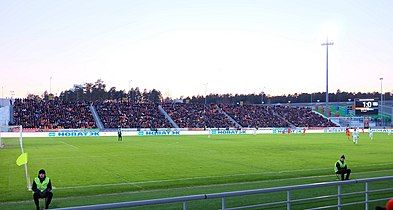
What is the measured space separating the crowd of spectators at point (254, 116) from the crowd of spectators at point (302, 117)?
224 centimetres

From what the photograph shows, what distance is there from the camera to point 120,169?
76.8ft

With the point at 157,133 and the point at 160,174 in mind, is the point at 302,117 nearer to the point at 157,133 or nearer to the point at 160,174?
the point at 157,133

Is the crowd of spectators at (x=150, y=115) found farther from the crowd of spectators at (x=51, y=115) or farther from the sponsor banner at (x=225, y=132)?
the sponsor banner at (x=225, y=132)

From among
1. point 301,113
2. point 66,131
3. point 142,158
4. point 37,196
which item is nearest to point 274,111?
point 301,113

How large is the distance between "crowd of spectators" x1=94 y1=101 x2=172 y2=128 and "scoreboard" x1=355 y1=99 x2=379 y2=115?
104ft

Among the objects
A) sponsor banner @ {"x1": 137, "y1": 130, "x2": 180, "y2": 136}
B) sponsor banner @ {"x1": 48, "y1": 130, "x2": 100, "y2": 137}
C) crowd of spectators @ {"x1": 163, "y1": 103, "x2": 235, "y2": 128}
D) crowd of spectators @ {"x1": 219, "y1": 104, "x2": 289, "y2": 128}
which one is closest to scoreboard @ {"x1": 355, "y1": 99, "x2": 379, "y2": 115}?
crowd of spectators @ {"x1": 219, "y1": 104, "x2": 289, "y2": 128}

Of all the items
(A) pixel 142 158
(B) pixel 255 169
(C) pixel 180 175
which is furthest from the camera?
(A) pixel 142 158

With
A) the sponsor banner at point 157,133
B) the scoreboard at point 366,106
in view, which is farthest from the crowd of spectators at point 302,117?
the sponsor banner at point 157,133

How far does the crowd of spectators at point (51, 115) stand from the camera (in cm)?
7206

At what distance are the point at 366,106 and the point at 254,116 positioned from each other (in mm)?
24315

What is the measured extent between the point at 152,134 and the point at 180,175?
148 ft

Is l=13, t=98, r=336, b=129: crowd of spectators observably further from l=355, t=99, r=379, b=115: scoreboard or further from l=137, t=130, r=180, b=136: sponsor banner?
l=355, t=99, r=379, b=115: scoreboard

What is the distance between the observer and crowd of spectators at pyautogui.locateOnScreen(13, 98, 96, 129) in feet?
236

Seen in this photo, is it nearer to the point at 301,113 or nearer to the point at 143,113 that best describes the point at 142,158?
the point at 143,113
